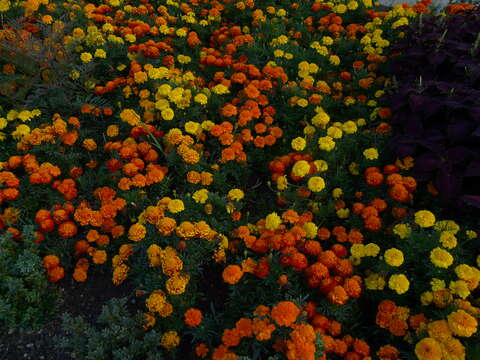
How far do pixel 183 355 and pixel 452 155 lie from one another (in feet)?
7.43

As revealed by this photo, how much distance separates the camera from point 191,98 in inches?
135

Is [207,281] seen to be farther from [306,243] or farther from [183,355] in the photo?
[306,243]

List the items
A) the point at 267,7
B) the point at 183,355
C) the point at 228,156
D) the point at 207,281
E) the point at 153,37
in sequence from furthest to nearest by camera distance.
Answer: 1. the point at 267,7
2. the point at 153,37
3. the point at 228,156
4. the point at 207,281
5. the point at 183,355

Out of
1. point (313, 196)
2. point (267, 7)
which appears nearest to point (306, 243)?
point (313, 196)

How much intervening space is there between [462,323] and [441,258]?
0.38 m

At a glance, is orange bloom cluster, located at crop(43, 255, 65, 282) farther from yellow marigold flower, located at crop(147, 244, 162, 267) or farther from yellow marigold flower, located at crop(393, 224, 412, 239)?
yellow marigold flower, located at crop(393, 224, 412, 239)

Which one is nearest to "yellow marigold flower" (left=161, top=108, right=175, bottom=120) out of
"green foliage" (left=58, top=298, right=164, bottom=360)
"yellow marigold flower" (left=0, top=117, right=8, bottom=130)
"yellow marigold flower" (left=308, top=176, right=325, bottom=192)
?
"yellow marigold flower" (left=308, top=176, right=325, bottom=192)

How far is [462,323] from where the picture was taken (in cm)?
195

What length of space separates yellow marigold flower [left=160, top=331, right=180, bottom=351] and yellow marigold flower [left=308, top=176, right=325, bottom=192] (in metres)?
1.31

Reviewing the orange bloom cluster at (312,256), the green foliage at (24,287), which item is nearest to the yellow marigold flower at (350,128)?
the orange bloom cluster at (312,256)

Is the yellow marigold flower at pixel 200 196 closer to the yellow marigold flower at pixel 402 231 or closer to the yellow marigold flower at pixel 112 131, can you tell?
the yellow marigold flower at pixel 112 131

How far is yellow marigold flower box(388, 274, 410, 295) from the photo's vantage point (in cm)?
217

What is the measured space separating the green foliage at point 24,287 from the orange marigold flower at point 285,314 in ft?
4.98

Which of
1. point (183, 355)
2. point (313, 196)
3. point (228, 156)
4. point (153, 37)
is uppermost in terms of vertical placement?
point (153, 37)
